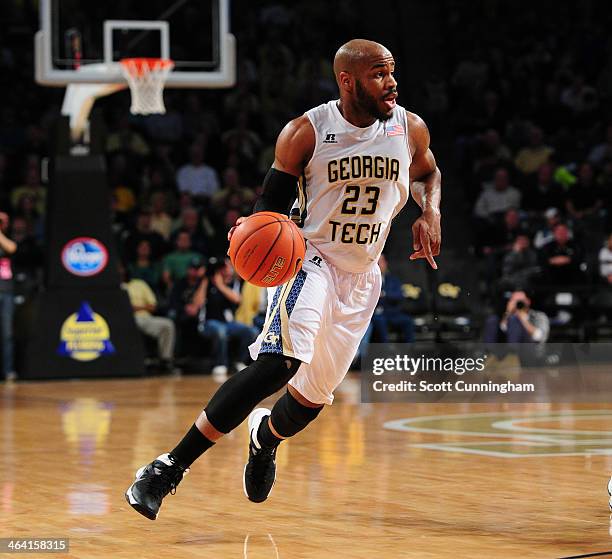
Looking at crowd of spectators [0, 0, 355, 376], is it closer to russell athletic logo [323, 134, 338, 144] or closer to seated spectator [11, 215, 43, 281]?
seated spectator [11, 215, 43, 281]

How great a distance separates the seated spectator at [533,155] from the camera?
18.7 meters

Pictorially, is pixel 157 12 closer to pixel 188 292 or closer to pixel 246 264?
pixel 188 292

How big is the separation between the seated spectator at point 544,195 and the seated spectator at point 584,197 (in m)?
0.16

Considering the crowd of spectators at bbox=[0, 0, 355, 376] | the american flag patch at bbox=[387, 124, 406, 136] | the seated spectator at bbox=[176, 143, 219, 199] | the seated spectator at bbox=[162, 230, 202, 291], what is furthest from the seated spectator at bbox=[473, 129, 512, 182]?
the american flag patch at bbox=[387, 124, 406, 136]

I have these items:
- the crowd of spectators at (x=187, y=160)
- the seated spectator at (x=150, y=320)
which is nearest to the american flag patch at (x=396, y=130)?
the crowd of spectators at (x=187, y=160)

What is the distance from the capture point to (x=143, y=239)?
611 inches

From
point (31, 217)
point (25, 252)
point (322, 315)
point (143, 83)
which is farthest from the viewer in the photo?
point (31, 217)

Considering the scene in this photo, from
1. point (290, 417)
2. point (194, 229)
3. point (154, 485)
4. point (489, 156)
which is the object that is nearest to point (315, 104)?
point (489, 156)

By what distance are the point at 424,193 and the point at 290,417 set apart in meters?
1.14

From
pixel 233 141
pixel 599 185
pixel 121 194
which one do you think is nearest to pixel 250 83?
pixel 233 141

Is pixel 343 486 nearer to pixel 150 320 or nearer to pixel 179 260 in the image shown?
pixel 150 320

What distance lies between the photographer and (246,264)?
5043 mm

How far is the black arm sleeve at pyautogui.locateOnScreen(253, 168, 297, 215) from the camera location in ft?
17.5

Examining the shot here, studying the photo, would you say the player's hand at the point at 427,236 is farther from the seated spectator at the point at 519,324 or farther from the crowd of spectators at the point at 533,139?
the crowd of spectators at the point at 533,139
